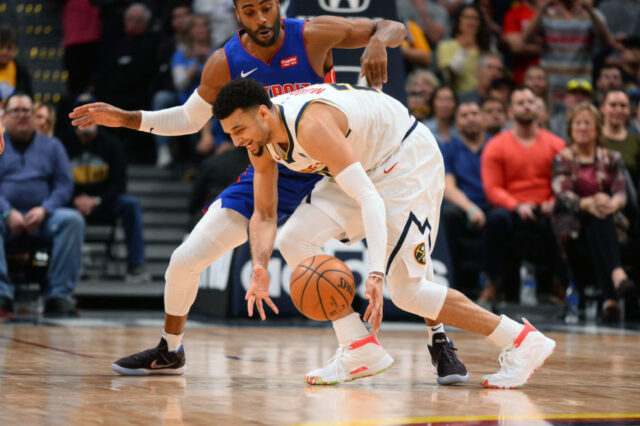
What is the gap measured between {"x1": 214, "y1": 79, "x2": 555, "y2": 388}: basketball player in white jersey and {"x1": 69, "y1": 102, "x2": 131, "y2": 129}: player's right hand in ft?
2.54

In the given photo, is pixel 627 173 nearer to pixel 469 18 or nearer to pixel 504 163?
pixel 504 163

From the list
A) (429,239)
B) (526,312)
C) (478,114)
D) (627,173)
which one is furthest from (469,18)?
(429,239)

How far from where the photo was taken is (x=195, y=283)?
16.2 feet

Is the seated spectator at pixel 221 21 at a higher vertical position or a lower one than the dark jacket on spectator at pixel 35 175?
higher

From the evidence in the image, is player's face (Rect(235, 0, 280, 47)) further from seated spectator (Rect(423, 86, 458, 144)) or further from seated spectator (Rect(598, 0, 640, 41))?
seated spectator (Rect(598, 0, 640, 41))

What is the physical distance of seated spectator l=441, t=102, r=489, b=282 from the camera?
9.22 m

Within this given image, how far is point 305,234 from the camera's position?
4664 millimetres

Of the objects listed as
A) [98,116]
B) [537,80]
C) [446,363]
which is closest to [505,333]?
[446,363]

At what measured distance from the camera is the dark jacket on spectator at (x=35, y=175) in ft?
28.8

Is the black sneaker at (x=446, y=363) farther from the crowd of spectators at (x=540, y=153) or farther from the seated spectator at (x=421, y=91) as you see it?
the seated spectator at (x=421, y=91)

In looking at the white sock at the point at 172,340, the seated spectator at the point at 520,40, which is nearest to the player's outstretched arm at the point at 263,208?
the white sock at the point at 172,340

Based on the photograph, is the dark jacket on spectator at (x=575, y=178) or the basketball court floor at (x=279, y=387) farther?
the dark jacket on spectator at (x=575, y=178)

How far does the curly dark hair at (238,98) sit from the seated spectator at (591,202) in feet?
16.4

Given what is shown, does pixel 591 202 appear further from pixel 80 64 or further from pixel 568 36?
pixel 80 64
